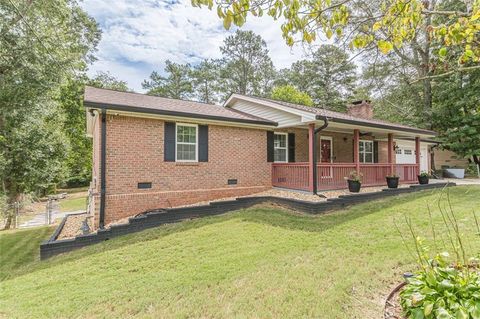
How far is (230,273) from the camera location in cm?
439

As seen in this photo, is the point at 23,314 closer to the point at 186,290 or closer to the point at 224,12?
the point at 186,290

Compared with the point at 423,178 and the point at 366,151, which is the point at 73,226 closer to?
the point at 366,151

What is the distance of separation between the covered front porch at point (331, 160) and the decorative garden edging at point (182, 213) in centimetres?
98

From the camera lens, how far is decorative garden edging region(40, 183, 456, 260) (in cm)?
640

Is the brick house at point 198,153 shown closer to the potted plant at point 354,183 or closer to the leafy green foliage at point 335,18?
the potted plant at point 354,183

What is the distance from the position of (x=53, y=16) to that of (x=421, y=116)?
25.8 metres

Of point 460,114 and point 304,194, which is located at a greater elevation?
point 460,114

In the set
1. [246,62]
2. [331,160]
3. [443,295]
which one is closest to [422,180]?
[331,160]

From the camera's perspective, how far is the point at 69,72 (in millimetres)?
14242

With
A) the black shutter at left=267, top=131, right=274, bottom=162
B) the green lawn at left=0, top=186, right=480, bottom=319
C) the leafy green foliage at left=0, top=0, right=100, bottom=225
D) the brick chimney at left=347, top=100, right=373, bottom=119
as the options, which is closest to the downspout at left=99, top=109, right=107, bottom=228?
the green lawn at left=0, top=186, right=480, bottom=319

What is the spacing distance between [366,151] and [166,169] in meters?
11.9

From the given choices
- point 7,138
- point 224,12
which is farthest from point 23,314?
point 7,138

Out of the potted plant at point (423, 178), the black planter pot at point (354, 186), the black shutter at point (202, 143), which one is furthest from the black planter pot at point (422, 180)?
the black shutter at point (202, 143)

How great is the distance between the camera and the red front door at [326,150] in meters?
13.2
